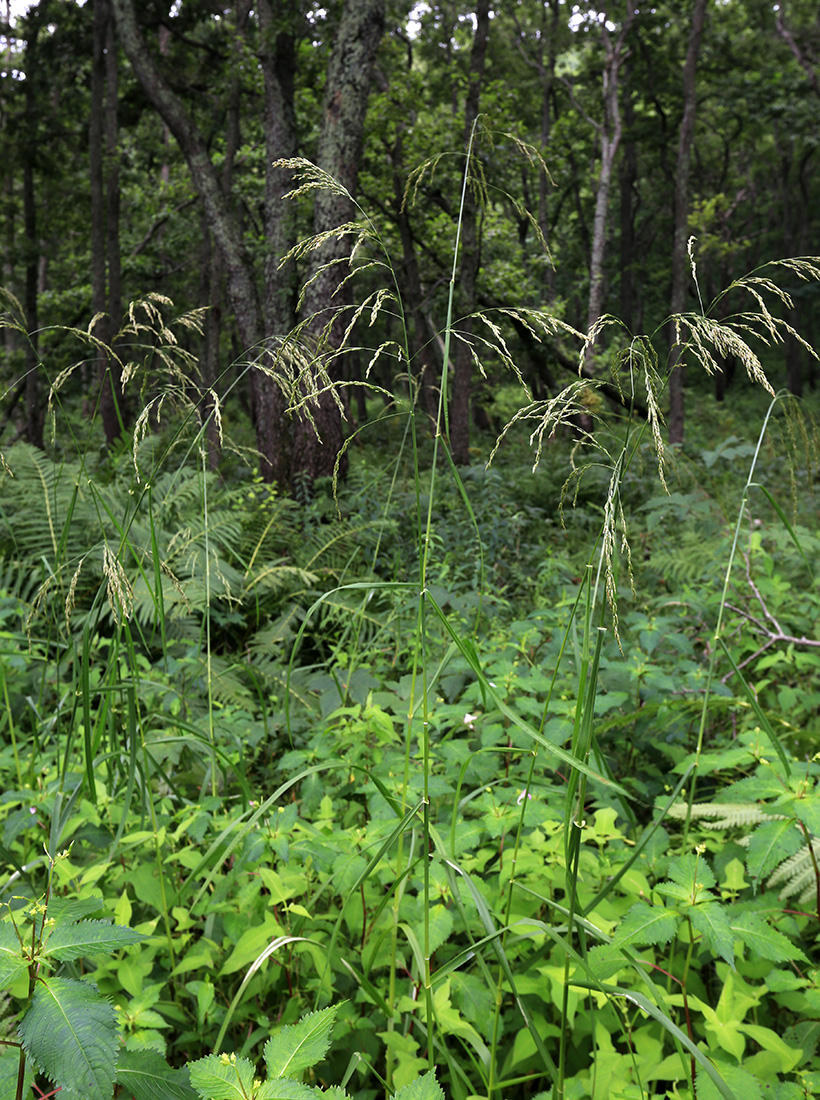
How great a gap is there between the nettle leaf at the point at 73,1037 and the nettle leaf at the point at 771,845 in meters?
1.02

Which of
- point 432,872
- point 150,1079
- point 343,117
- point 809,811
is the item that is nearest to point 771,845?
point 809,811

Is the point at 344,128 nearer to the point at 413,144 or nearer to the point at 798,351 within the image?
the point at 413,144

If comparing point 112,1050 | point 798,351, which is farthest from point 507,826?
point 798,351

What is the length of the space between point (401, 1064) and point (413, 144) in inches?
463

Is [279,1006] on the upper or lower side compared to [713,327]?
lower

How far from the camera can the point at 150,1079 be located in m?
0.82

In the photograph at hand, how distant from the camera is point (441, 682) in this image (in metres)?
2.47

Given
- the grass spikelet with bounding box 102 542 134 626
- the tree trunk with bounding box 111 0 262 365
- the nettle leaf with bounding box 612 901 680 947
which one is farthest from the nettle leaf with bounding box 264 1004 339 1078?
the tree trunk with bounding box 111 0 262 365

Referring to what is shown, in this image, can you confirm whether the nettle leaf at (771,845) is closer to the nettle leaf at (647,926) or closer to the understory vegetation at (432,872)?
Answer: the understory vegetation at (432,872)

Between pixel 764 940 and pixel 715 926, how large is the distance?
0.15 meters

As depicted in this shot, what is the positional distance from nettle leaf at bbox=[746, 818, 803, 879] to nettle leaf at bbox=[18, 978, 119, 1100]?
3.34ft

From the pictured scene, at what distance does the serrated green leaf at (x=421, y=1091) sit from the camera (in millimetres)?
719

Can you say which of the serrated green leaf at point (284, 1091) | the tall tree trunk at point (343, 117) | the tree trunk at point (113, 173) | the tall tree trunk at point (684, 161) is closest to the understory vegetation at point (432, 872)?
the serrated green leaf at point (284, 1091)

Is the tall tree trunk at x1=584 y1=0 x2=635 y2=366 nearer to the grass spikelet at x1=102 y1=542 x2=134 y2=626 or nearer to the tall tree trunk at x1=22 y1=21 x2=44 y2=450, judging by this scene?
the tall tree trunk at x1=22 y1=21 x2=44 y2=450
